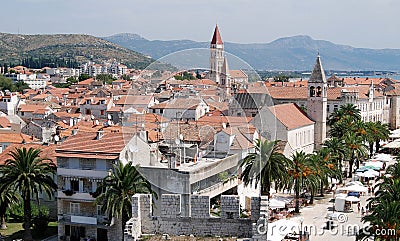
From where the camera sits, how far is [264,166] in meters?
29.9

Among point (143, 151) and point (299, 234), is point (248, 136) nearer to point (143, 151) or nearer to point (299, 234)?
point (143, 151)

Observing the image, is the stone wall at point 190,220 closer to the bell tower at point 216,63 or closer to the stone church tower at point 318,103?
the bell tower at point 216,63

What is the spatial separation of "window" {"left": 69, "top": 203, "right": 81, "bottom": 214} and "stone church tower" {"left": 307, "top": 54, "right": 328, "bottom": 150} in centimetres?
3698

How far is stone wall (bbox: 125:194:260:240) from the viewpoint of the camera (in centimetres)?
1302

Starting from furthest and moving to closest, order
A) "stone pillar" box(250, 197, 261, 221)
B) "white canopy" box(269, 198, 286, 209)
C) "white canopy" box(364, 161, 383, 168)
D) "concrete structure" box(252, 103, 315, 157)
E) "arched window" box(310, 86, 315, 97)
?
"arched window" box(310, 86, 315, 97)
"concrete structure" box(252, 103, 315, 157)
"white canopy" box(364, 161, 383, 168)
"white canopy" box(269, 198, 286, 209)
"stone pillar" box(250, 197, 261, 221)

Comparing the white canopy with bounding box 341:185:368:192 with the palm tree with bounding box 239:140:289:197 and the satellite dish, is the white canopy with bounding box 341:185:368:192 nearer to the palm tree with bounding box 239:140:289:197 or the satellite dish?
the palm tree with bounding box 239:140:289:197

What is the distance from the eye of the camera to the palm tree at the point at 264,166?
25472mm

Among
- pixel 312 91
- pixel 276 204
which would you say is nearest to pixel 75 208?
pixel 276 204

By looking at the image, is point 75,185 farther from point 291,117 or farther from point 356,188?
point 291,117

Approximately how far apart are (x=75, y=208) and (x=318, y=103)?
125 ft

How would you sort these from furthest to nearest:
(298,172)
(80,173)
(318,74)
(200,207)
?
(318,74) < (298,172) < (80,173) < (200,207)

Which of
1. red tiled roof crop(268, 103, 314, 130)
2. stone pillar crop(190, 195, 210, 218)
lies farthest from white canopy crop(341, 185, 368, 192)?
stone pillar crop(190, 195, 210, 218)

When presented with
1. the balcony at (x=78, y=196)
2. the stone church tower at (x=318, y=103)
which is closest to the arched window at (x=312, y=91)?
the stone church tower at (x=318, y=103)

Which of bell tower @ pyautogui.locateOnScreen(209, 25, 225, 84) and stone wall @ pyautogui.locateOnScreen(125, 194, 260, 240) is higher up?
bell tower @ pyautogui.locateOnScreen(209, 25, 225, 84)
